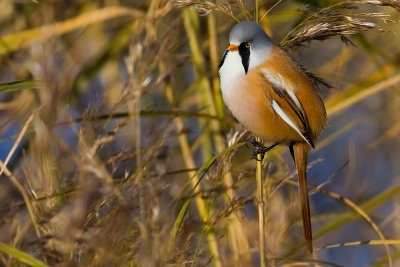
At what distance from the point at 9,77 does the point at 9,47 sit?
226 millimetres

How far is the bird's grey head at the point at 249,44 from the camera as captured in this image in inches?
85.2

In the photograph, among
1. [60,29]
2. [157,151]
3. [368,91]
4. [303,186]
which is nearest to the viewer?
[157,151]

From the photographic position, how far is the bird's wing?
7.54 feet

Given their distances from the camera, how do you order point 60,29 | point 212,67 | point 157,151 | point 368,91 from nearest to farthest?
point 157,151 < point 368,91 < point 212,67 < point 60,29

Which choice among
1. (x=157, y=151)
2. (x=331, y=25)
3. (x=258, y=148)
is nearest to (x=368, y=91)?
(x=258, y=148)

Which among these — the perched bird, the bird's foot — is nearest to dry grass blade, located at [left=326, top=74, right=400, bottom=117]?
the perched bird

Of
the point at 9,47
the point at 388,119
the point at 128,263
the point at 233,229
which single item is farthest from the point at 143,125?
the point at 128,263

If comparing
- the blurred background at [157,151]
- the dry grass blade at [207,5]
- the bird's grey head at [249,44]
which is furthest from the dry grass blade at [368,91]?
the dry grass blade at [207,5]

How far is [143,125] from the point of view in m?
3.47

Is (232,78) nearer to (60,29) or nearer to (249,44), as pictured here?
(249,44)

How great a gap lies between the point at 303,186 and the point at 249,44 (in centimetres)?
57

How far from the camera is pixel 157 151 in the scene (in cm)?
147

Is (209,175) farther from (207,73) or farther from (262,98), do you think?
(207,73)

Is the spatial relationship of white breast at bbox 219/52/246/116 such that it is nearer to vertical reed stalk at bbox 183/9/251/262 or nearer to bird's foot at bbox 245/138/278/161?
bird's foot at bbox 245/138/278/161
